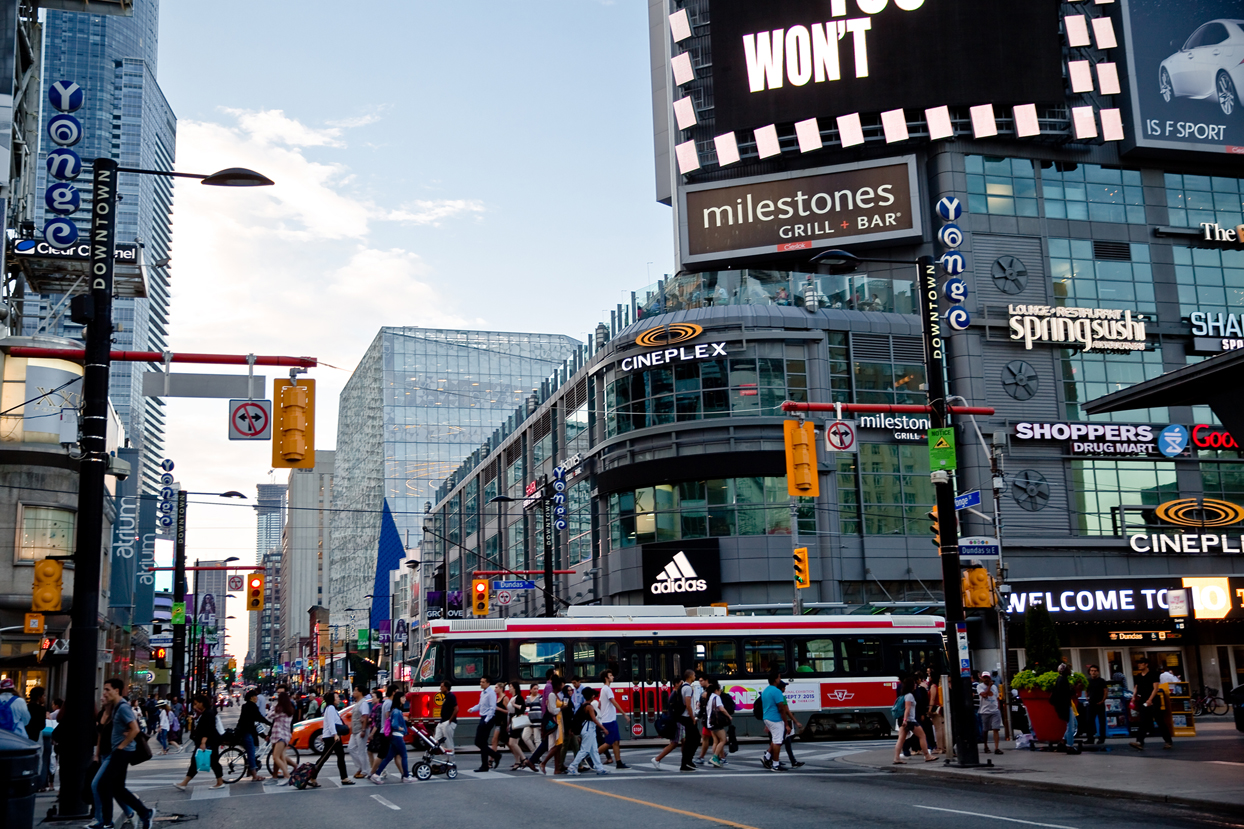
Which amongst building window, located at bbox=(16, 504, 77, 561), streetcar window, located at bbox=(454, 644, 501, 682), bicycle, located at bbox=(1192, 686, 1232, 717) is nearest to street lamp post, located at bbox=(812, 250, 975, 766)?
streetcar window, located at bbox=(454, 644, 501, 682)

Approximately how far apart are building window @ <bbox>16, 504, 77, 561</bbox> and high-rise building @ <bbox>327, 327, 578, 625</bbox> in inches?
3641

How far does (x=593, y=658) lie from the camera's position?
3303 cm

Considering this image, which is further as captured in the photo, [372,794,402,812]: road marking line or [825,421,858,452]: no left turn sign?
[825,421,858,452]: no left turn sign

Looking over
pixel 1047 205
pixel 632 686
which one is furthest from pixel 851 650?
pixel 1047 205

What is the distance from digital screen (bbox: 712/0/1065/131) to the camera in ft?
184

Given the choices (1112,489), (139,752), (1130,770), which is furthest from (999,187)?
(139,752)

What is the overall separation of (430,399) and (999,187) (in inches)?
3685

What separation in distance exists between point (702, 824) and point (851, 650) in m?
21.5

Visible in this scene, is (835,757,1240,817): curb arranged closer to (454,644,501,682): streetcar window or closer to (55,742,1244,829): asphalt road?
(55,742,1244,829): asphalt road

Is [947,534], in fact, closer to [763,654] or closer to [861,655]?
[763,654]

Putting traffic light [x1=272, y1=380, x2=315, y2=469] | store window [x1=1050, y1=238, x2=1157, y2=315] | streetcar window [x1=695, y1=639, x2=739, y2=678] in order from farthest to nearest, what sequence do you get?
store window [x1=1050, y1=238, x2=1157, y2=315], streetcar window [x1=695, y1=639, x2=739, y2=678], traffic light [x1=272, y1=380, x2=315, y2=469]

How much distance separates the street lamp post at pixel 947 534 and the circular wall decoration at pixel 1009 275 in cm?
3316

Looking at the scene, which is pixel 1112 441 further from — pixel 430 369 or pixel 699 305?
→ pixel 430 369

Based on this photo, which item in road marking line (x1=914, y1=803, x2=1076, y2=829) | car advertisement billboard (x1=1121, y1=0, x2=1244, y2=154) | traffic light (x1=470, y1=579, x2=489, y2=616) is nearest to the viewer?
road marking line (x1=914, y1=803, x2=1076, y2=829)
